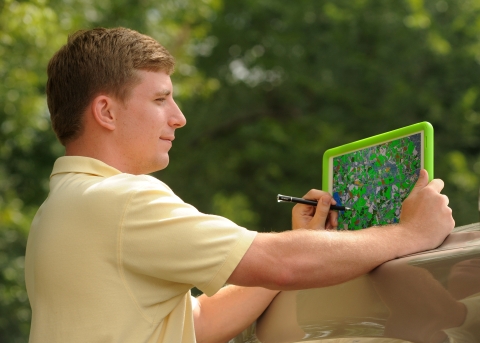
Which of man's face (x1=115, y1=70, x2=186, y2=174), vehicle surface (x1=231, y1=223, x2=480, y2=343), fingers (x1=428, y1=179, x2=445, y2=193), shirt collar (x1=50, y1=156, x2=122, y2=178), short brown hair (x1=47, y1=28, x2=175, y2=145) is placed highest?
short brown hair (x1=47, y1=28, x2=175, y2=145)

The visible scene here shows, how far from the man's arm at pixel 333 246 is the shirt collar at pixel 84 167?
48 centimetres

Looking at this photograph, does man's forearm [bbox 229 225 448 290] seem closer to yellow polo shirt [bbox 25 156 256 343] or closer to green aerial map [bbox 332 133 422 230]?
A: yellow polo shirt [bbox 25 156 256 343]

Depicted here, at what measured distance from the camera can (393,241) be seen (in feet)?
5.36

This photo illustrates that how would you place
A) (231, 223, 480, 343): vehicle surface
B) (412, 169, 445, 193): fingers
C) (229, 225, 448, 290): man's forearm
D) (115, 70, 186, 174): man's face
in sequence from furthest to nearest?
(115, 70, 186, 174): man's face < (412, 169, 445, 193): fingers < (229, 225, 448, 290): man's forearm < (231, 223, 480, 343): vehicle surface

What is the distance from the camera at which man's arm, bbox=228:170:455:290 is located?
64.6 inches

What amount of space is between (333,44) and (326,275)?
12.1m

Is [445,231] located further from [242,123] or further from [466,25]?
[242,123]

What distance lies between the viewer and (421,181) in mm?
1754

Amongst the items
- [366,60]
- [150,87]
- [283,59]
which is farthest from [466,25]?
[150,87]

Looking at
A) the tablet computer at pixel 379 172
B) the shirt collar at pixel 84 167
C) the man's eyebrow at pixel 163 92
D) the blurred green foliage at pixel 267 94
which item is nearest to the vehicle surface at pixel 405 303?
the tablet computer at pixel 379 172

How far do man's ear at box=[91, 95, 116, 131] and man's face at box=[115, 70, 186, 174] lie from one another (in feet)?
0.06

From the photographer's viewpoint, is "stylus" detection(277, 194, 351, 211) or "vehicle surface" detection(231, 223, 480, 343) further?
"stylus" detection(277, 194, 351, 211)

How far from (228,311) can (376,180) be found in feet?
2.02

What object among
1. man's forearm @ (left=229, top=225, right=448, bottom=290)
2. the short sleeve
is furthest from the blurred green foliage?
man's forearm @ (left=229, top=225, right=448, bottom=290)
